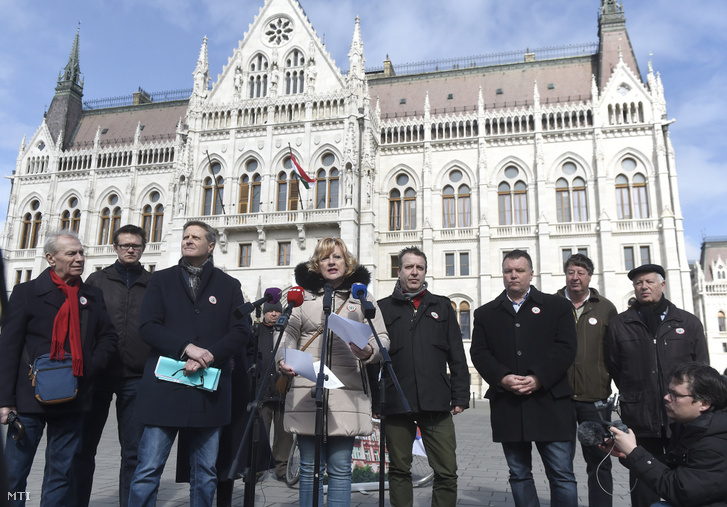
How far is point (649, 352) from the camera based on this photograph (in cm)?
499

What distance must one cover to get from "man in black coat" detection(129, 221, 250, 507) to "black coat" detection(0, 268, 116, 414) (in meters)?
0.72

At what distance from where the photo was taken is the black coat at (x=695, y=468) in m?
3.33

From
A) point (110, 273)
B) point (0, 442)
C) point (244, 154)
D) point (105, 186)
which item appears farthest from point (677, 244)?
point (105, 186)

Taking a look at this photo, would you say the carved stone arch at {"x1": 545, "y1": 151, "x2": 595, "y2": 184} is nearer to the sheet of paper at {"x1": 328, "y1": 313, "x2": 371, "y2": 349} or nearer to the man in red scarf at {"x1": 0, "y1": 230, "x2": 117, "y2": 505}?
the sheet of paper at {"x1": 328, "y1": 313, "x2": 371, "y2": 349}

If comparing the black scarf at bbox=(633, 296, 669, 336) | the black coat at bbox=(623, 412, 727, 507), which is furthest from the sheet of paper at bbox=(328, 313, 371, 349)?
the black scarf at bbox=(633, 296, 669, 336)

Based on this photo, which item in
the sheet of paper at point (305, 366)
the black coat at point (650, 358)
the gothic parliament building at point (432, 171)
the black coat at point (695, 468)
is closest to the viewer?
the black coat at point (695, 468)

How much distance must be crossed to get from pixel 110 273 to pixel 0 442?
449 cm

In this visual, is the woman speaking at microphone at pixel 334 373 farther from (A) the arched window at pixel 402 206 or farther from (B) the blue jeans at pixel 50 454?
(A) the arched window at pixel 402 206

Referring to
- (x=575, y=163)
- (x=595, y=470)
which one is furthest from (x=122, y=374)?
(x=575, y=163)

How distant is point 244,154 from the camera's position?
29859mm

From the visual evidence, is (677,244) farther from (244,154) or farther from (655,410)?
(655,410)

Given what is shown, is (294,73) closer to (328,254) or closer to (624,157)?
(624,157)

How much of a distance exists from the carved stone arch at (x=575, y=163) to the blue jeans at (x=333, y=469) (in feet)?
91.9

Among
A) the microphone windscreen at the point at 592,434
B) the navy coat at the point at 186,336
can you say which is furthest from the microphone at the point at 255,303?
the microphone windscreen at the point at 592,434
